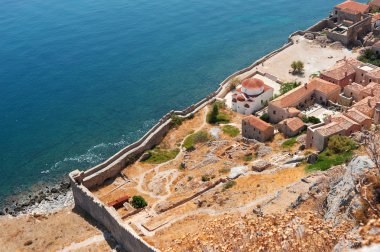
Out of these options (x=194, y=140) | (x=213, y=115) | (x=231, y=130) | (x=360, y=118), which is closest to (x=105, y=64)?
(x=213, y=115)

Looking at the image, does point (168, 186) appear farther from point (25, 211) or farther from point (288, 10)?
point (288, 10)

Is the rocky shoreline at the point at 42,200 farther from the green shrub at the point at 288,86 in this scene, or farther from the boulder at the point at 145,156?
the green shrub at the point at 288,86

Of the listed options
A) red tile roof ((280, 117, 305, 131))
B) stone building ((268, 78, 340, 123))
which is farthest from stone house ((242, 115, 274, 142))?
stone building ((268, 78, 340, 123))

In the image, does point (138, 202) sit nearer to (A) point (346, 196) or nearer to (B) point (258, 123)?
(B) point (258, 123)

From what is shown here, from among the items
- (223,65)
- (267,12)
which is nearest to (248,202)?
(223,65)

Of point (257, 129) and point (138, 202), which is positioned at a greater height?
point (257, 129)

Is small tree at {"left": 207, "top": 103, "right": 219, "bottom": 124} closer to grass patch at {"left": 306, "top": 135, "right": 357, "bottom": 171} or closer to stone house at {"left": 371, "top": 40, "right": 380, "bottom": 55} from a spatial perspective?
grass patch at {"left": 306, "top": 135, "right": 357, "bottom": 171}

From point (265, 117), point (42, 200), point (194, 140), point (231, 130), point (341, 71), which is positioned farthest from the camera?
point (341, 71)
